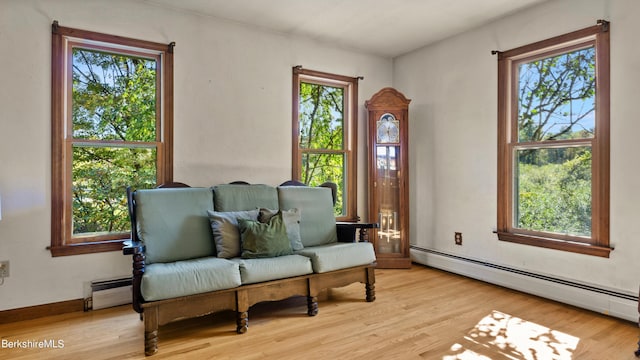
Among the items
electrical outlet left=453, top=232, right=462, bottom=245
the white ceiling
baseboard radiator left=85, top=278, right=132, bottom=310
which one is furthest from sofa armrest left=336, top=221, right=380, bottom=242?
the white ceiling

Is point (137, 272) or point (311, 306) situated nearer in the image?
point (137, 272)

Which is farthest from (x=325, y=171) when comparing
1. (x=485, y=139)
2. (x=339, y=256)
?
(x=485, y=139)

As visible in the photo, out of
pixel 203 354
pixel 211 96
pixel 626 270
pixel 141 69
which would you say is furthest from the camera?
pixel 211 96

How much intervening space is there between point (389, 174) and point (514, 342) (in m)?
2.40

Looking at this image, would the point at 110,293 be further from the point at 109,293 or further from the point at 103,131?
the point at 103,131

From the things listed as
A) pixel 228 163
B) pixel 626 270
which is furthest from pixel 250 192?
pixel 626 270

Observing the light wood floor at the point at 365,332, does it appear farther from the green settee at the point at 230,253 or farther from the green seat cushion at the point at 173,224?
the green seat cushion at the point at 173,224

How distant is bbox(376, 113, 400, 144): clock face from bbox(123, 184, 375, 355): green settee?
1.41 meters

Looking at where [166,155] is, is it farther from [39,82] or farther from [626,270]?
[626,270]

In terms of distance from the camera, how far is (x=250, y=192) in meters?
3.28

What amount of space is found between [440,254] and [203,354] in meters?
2.95

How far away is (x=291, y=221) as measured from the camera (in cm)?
317

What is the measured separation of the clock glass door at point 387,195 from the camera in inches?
173

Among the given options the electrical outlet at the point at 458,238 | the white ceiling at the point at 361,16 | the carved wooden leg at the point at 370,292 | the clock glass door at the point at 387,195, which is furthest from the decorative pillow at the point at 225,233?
the electrical outlet at the point at 458,238
